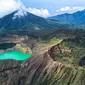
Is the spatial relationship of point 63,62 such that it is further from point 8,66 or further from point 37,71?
point 8,66

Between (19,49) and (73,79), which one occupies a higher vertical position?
(19,49)

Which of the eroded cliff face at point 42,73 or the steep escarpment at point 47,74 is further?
the eroded cliff face at point 42,73

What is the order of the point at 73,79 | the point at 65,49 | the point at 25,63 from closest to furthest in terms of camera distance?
the point at 73,79 < the point at 25,63 < the point at 65,49

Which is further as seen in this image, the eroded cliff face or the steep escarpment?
the eroded cliff face

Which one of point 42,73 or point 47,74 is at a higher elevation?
point 42,73

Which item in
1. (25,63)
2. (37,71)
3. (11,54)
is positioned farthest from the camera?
(11,54)

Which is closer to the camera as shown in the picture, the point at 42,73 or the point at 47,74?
the point at 47,74

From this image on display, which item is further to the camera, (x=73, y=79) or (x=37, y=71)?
(x=37, y=71)

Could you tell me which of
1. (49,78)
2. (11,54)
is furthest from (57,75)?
(11,54)
